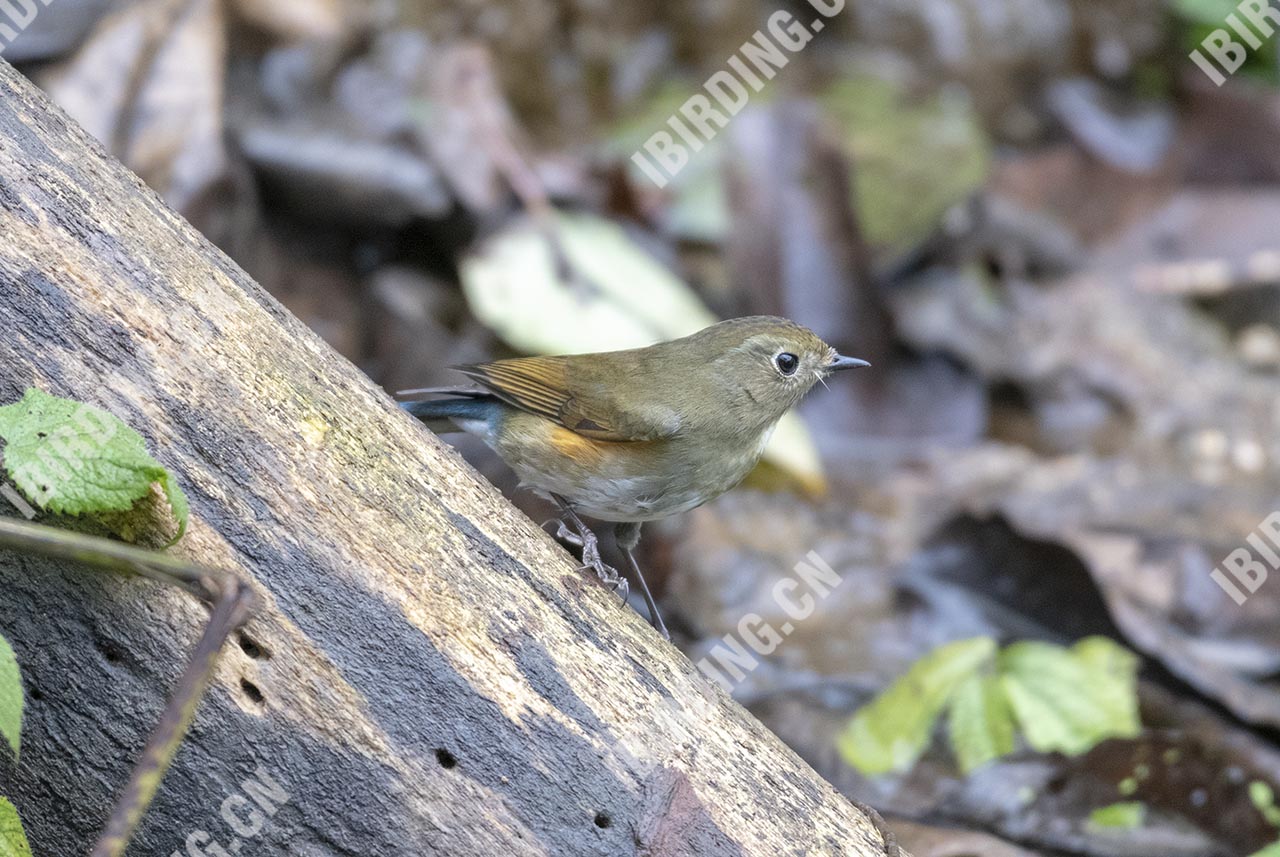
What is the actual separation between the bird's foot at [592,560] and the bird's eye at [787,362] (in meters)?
0.81

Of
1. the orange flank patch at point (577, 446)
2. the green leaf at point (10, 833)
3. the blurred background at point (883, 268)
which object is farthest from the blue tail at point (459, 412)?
the green leaf at point (10, 833)

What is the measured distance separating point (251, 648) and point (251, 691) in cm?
7

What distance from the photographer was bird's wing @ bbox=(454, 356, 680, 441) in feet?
11.8

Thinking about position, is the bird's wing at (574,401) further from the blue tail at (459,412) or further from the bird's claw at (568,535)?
the bird's claw at (568,535)

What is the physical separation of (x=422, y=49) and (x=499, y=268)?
2.29 metres

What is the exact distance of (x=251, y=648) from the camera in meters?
2.15

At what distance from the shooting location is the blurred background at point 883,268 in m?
4.34

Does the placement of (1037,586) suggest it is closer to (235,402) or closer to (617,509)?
(617,509)

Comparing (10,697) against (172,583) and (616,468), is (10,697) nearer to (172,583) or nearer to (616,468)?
(172,583)

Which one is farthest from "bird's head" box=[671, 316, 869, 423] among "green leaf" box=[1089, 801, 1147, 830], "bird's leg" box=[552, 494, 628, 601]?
"green leaf" box=[1089, 801, 1147, 830]

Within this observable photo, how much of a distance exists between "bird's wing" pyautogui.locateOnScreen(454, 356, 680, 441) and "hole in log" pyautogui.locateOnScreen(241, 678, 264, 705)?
156 cm

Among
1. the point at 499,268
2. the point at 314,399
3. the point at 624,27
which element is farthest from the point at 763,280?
the point at 314,399

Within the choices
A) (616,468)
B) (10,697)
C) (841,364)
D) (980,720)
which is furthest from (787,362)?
(10,697)

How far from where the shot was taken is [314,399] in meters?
2.40
